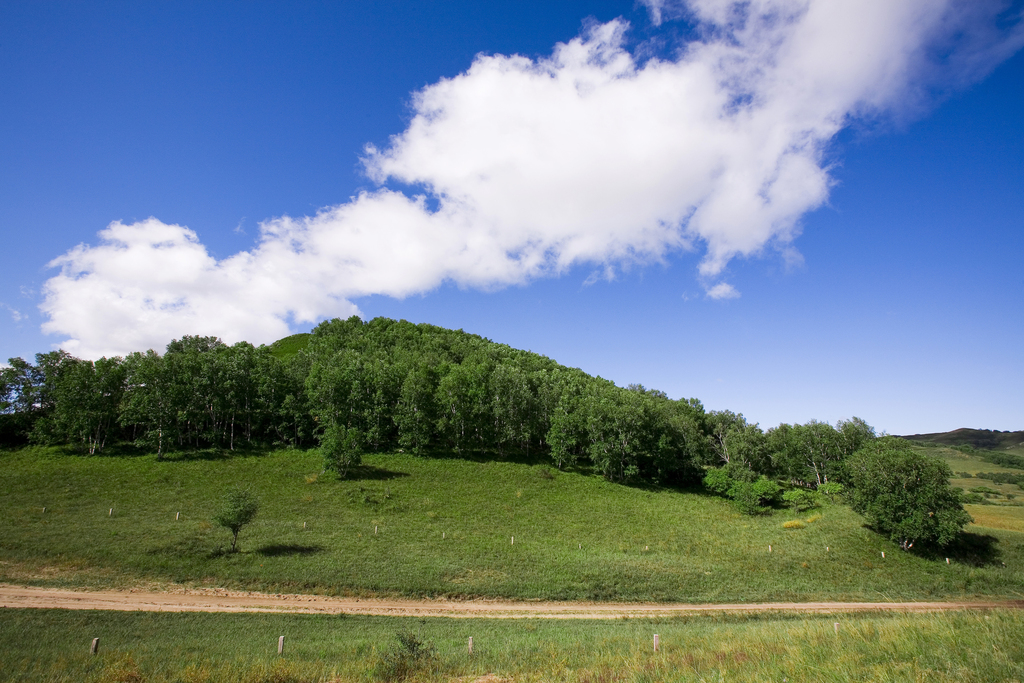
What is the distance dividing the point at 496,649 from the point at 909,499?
151 ft

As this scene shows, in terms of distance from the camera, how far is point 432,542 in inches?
1492

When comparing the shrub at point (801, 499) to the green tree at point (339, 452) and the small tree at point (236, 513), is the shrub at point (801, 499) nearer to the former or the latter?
the green tree at point (339, 452)

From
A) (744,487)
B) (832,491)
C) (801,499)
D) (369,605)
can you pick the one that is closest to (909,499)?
(801,499)

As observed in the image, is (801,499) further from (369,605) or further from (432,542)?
(369,605)

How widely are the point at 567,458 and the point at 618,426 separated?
35.1 ft

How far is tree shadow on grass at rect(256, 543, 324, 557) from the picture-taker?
32.6 metres

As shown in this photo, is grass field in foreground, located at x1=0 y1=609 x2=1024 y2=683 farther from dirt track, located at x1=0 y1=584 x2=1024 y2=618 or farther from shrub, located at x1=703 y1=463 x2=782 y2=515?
shrub, located at x1=703 y1=463 x2=782 y2=515

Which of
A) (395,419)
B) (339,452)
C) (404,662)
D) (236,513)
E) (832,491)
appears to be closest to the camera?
(404,662)

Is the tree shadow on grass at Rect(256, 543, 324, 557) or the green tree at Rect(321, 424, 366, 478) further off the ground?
the green tree at Rect(321, 424, 366, 478)

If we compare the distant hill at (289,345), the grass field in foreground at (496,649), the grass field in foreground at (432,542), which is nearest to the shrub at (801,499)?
the grass field in foreground at (432,542)

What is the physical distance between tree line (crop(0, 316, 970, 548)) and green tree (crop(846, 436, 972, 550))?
620 inches

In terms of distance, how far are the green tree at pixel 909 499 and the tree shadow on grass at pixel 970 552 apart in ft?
3.51

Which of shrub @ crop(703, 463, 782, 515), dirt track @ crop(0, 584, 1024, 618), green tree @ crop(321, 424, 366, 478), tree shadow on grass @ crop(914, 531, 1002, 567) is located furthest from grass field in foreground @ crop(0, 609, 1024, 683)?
shrub @ crop(703, 463, 782, 515)

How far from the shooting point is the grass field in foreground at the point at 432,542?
29812mm
